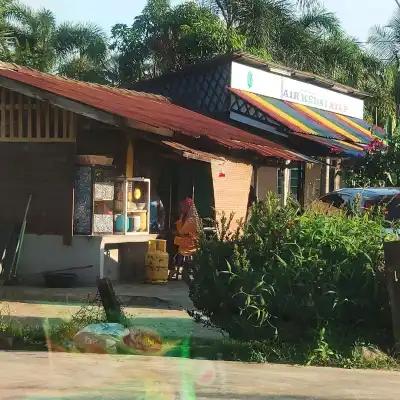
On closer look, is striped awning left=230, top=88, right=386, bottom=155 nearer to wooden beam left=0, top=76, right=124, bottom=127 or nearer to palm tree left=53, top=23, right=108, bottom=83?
wooden beam left=0, top=76, right=124, bottom=127

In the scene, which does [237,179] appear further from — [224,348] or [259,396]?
[259,396]

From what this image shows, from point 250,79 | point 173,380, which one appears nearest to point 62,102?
point 173,380

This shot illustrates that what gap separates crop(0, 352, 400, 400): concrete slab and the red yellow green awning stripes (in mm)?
10435

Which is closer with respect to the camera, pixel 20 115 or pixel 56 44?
pixel 20 115

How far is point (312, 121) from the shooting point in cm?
1828

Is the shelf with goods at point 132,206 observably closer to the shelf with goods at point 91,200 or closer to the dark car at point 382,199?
the shelf with goods at point 91,200

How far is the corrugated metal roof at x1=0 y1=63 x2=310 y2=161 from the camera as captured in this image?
11.5 m

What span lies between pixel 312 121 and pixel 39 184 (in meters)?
8.89

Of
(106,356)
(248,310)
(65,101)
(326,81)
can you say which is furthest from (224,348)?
(326,81)

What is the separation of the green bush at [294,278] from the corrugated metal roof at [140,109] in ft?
14.1

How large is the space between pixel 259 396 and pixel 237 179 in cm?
757

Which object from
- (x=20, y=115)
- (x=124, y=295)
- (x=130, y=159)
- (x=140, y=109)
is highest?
(x=140, y=109)

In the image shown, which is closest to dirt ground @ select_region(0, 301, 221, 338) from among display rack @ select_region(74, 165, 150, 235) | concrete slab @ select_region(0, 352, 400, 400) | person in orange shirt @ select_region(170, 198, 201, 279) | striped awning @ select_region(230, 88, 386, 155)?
concrete slab @ select_region(0, 352, 400, 400)

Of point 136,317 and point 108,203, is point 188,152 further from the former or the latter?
point 136,317
